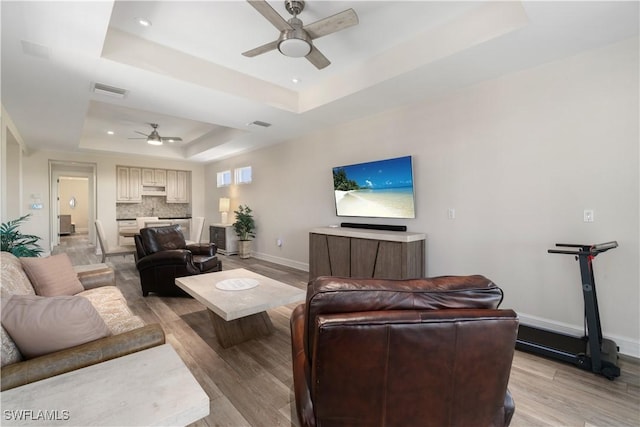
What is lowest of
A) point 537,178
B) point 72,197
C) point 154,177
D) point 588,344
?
point 588,344

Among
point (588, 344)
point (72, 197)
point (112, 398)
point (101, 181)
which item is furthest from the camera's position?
point (72, 197)

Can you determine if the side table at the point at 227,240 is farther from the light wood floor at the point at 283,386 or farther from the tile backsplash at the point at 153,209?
the light wood floor at the point at 283,386

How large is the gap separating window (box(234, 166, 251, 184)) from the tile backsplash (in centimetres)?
268

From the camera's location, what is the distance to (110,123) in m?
5.70

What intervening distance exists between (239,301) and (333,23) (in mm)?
2292

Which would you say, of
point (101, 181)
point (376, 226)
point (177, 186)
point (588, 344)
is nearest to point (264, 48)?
Answer: point (376, 226)

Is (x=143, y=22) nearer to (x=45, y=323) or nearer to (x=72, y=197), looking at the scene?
(x=45, y=323)

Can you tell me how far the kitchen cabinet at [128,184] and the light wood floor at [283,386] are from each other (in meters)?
6.32

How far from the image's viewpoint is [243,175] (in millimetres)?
7172

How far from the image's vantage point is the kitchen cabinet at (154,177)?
816cm

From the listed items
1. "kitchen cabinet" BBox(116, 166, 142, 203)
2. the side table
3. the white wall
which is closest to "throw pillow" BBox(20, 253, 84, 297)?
the white wall

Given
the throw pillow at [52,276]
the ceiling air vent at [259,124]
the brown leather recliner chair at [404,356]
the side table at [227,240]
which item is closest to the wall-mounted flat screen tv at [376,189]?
the ceiling air vent at [259,124]

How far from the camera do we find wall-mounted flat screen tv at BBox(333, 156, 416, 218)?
372 centimetres

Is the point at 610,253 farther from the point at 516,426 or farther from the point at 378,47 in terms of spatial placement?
the point at 378,47
